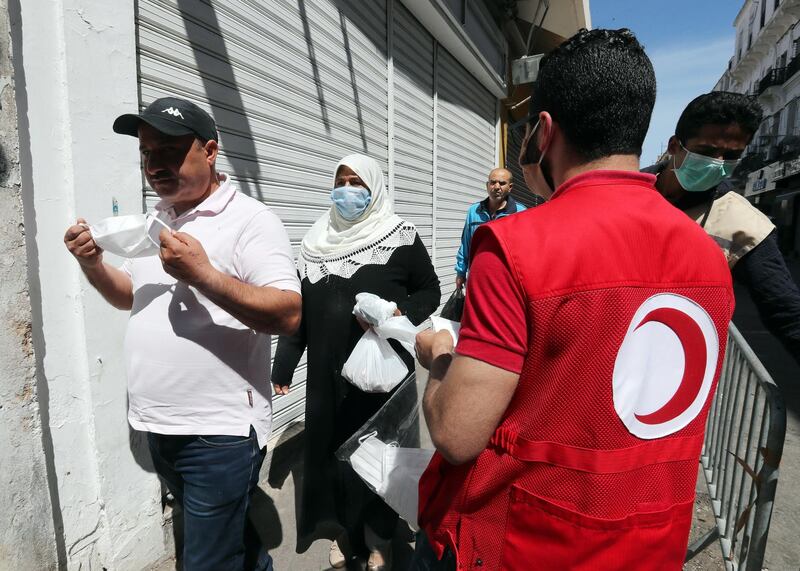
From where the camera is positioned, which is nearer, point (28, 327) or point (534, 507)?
point (534, 507)

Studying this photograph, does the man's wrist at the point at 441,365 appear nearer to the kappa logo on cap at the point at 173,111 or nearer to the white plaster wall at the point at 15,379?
the kappa logo on cap at the point at 173,111

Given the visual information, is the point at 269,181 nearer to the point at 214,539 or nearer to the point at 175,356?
the point at 175,356

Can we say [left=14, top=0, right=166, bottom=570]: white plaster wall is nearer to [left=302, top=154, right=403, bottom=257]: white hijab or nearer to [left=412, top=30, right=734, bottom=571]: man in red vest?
[left=302, top=154, right=403, bottom=257]: white hijab

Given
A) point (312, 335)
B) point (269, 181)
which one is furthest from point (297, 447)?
point (269, 181)

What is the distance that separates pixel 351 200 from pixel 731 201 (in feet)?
5.39

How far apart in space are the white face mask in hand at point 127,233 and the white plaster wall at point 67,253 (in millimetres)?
481

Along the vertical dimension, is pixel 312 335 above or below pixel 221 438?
above

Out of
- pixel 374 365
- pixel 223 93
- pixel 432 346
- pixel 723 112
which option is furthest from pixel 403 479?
pixel 223 93

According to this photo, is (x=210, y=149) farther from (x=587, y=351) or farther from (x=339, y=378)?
(x=587, y=351)

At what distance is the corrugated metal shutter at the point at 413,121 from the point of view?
5551 mm

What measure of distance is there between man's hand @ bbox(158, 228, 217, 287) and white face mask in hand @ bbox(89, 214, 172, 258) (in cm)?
19

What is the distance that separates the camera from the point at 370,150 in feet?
16.1

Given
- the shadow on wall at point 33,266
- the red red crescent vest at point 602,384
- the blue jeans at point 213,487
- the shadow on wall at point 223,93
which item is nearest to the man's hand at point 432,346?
the red red crescent vest at point 602,384

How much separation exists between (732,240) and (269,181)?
2.71m
